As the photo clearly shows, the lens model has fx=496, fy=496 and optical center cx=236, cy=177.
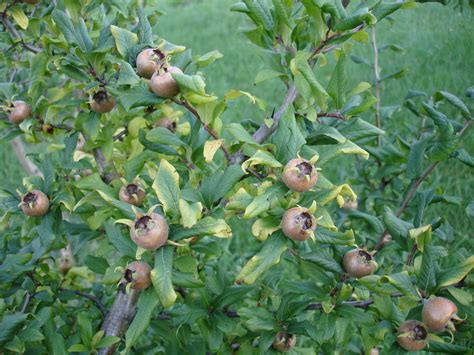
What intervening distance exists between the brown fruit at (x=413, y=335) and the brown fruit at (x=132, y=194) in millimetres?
675

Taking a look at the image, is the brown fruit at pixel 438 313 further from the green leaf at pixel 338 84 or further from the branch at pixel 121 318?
the branch at pixel 121 318

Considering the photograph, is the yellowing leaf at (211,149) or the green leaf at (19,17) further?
the green leaf at (19,17)

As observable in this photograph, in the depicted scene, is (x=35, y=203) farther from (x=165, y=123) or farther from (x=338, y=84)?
(x=338, y=84)

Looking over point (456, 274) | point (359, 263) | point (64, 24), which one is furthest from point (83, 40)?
point (456, 274)

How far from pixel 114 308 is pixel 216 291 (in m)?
0.33

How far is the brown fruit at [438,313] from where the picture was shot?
98cm

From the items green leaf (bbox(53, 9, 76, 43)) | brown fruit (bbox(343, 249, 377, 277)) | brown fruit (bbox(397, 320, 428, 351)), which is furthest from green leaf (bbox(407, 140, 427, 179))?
green leaf (bbox(53, 9, 76, 43))

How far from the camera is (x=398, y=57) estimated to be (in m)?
4.36

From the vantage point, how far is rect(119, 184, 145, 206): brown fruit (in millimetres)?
1208

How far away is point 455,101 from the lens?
1.50 m

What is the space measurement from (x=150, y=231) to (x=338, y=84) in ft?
1.83

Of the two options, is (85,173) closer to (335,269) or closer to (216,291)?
(216,291)

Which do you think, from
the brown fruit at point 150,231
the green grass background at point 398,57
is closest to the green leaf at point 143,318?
the brown fruit at point 150,231

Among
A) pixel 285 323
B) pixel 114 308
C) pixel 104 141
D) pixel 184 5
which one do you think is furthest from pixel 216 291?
pixel 184 5
